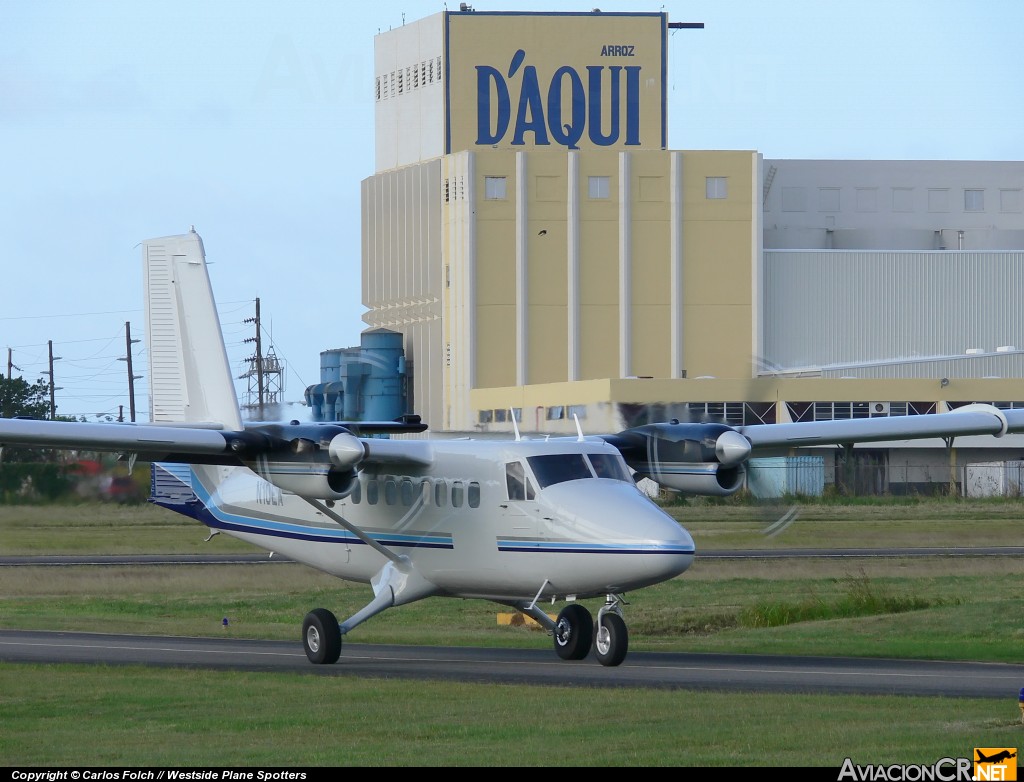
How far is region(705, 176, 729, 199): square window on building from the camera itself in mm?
88625

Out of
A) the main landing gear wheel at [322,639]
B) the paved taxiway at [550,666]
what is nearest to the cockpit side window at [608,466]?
the paved taxiway at [550,666]

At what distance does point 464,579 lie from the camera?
22.5 m

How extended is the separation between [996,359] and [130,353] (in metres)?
48.4

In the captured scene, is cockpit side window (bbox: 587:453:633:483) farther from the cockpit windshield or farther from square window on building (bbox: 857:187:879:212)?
square window on building (bbox: 857:187:879:212)

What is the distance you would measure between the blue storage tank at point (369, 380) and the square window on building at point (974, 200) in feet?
115

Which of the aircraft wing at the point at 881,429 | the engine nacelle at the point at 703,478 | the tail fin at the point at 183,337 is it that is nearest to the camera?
the engine nacelle at the point at 703,478

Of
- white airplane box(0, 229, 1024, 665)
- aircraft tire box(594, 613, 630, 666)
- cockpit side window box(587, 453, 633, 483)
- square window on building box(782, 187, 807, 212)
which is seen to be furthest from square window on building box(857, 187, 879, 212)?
aircraft tire box(594, 613, 630, 666)

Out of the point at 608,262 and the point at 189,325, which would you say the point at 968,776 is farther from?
the point at 608,262

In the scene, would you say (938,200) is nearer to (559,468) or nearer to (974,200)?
(974,200)

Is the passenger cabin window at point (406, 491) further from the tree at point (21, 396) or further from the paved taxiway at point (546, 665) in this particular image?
the tree at point (21, 396)

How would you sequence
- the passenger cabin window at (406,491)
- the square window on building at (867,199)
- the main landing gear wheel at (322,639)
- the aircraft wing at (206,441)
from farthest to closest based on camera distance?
the square window on building at (867,199)
the passenger cabin window at (406,491)
the main landing gear wheel at (322,639)
the aircraft wing at (206,441)

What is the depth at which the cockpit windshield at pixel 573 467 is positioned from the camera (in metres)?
21.4

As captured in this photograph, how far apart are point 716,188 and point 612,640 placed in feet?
229

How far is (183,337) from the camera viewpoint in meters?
26.9
